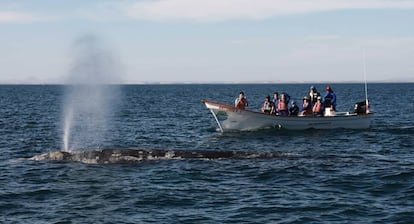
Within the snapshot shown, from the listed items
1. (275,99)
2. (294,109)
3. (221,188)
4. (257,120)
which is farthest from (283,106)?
(221,188)

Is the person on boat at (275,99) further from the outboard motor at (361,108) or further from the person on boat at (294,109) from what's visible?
the outboard motor at (361,108)

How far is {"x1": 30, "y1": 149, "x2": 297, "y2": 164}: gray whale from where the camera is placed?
80.5 ft

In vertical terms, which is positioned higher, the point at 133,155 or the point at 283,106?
the point at 283,106

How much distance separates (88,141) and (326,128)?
49.6 feet

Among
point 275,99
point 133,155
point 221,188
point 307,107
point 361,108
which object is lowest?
point 221,188

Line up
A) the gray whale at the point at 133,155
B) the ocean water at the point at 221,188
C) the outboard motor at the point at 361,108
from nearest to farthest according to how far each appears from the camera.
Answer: the ocean water at the point at 221,188 → the gray whale at the point at 133,155 → the outboard motor at the point at 361,108

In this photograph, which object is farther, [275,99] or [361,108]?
[361,108]

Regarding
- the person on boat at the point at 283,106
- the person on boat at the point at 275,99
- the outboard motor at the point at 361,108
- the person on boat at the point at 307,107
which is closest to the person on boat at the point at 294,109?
the person on boat at the point at 307,107

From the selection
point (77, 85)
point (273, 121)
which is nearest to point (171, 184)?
point (77, 85)

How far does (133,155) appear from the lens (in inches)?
985

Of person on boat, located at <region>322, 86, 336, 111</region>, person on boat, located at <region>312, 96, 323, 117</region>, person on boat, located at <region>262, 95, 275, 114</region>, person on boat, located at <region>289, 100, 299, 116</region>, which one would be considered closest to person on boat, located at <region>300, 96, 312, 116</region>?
person on boat, located at <region>312, 96, 323, 117</region>

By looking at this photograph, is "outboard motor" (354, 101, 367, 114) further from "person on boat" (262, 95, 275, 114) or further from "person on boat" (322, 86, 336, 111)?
"person on boat" (262, 95, 275, 114)

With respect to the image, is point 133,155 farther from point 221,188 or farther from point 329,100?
point 329,100

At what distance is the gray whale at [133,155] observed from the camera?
24.5 m
